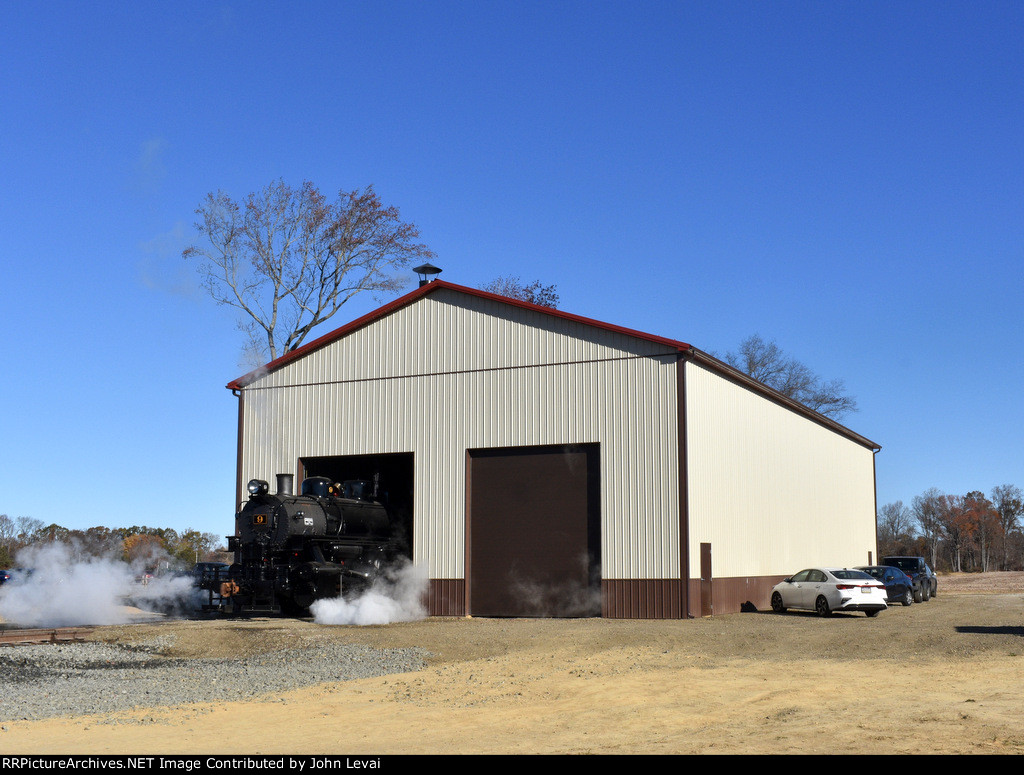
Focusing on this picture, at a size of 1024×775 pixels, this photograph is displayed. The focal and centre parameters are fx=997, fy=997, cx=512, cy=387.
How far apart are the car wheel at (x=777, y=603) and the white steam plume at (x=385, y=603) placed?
10.1 meters

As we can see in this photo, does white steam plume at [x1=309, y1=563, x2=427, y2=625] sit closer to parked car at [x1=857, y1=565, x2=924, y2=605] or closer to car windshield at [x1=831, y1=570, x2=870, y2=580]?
car windshield at [x1=831, y1=570, x2=870, y2=580]

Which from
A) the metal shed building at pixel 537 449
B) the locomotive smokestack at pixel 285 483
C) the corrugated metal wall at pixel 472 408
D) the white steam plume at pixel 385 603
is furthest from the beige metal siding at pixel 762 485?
the locomotive smokestack at pixel 285 483

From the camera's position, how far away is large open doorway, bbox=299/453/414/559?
95.4 feet

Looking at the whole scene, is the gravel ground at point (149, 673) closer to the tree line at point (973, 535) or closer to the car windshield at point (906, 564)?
the car windshield at point (906, 564)

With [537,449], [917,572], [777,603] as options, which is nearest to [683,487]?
[537,449]

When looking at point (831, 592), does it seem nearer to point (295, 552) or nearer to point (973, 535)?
point (295, 552)

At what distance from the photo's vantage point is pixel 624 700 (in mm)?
12750

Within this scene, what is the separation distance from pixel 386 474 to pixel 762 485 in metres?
11.8

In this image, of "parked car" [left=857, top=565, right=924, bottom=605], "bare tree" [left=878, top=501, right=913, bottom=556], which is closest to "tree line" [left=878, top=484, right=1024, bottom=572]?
"bare tree" [left=878, top=501, right=913, bottom=556]

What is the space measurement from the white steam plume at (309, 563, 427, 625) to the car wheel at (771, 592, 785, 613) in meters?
10.1
